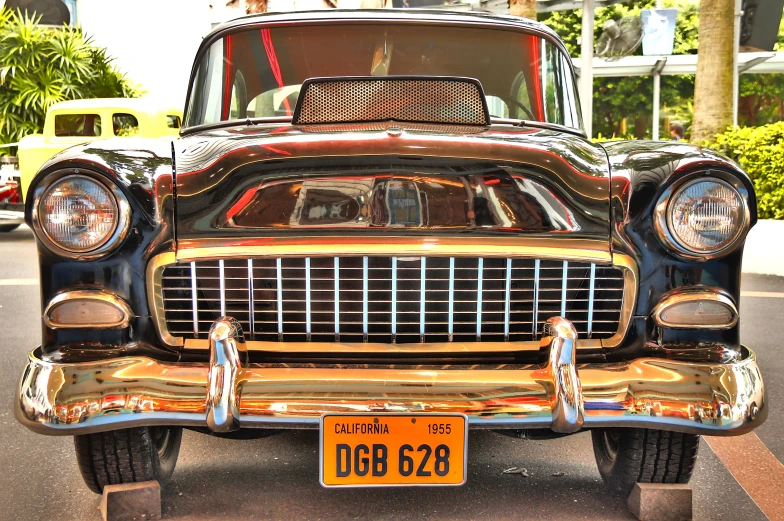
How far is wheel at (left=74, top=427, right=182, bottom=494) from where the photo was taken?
2672 millimetres

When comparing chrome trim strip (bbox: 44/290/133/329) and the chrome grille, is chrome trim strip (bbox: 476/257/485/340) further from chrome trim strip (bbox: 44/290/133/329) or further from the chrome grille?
chrome trim strip (bbox: 44/290/133/329)

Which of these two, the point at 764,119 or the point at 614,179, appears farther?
the point at 764,119

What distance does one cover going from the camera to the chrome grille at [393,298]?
2479 mm

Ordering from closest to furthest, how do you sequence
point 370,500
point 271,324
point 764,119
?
1. point 271,324
2. point 370,500
3. point 764,119

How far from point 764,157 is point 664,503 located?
32.0 ft

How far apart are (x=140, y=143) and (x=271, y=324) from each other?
27.5 inches

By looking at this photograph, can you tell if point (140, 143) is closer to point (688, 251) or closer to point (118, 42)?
point (688, 251)

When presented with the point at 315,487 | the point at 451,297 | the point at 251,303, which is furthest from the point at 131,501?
the point at 451,297

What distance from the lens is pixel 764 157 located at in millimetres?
11484

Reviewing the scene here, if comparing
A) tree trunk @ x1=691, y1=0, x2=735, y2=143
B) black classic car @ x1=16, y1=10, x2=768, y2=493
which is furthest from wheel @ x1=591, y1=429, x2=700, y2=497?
tree trunk @ x1=691, y1=0, x2=735, y2=143

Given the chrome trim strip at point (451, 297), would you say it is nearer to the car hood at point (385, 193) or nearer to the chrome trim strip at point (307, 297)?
the car hood at point (385, 193)

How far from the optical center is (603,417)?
7.77 ft

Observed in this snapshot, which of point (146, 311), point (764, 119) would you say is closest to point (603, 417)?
point (146, 311)

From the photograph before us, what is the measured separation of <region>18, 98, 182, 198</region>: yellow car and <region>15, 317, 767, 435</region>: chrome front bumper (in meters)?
9.16
